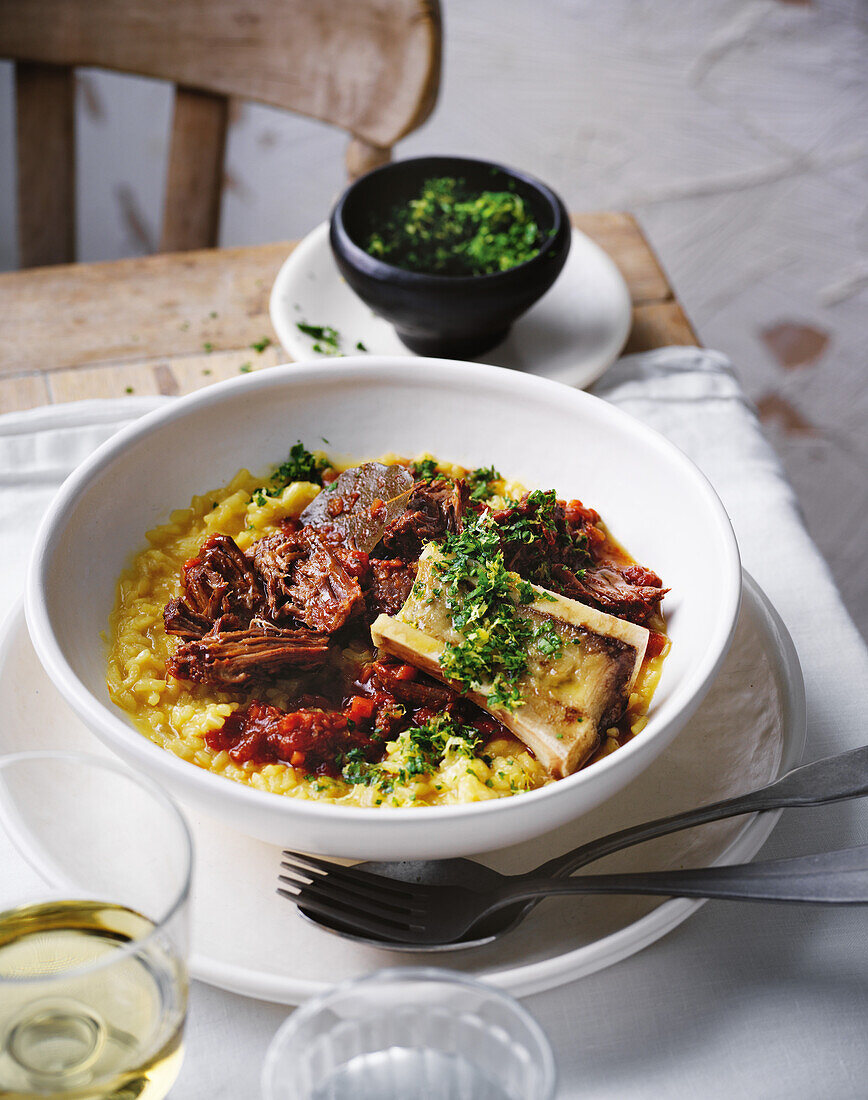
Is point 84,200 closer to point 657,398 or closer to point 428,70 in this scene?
point 428,70

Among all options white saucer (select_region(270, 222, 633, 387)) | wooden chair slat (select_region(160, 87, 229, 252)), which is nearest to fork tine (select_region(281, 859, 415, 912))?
white saucer (select_region(270, 222, 633, 387))

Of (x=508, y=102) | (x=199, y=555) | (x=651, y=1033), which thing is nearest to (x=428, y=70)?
(x=199, y=555)

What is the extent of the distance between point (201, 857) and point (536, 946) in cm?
75

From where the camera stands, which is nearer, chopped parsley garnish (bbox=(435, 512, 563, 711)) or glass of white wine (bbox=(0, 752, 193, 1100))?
glass of white wine (bbox=(0, 752, 193, 1100))

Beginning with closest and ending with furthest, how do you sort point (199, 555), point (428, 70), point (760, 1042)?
point (760, 1042)
point (199, 555)
point (428, 70)

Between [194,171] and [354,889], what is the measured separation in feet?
13.2

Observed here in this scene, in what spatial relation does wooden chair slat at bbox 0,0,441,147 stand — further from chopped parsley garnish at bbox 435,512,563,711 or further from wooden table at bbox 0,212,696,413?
chopped parsley garnish at bbox 435,512,563,711

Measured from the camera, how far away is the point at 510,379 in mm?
3143

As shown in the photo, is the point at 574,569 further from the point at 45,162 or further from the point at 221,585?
the point at 45,162

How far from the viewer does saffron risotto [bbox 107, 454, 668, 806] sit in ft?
7.86

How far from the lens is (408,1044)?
1.77 metres

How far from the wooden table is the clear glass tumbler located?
2730 millimetres

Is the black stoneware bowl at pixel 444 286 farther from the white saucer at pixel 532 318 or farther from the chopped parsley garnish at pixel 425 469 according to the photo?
the chopped parsley garnish at pixel 425 469

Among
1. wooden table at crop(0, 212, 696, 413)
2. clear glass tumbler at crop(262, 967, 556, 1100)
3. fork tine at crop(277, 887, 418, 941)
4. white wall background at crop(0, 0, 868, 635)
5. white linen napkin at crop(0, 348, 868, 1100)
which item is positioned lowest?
white wall background at crop(0, 0, 868, 635)
